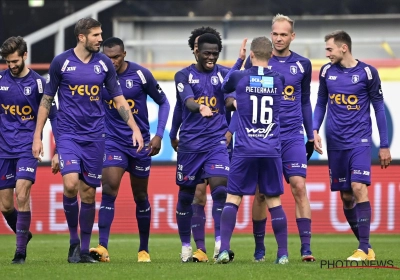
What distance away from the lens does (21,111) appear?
1145 cm

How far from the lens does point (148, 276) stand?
9.36 meters

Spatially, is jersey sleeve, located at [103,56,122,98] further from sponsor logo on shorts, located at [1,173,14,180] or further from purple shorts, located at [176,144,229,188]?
sponsor logo on shorts, located at [1,173,14,180]

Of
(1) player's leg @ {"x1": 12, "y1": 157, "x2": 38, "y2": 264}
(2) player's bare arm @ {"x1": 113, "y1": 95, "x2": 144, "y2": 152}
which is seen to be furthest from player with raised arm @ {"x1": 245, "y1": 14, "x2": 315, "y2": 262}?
(1) player's leg @ {"x1": 12, "y1": 157, "x2": 38, "y2": 264}

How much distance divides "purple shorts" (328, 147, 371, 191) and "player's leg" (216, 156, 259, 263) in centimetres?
161

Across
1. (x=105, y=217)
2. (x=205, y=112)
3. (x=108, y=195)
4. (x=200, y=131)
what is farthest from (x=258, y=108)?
(x=105, y=217)

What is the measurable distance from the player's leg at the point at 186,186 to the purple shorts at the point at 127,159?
498 millimetres

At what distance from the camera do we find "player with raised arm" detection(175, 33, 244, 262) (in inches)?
445

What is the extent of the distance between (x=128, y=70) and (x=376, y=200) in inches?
321

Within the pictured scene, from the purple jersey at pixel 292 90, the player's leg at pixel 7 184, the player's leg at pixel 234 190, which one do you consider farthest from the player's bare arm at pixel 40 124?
the purple jersey at pixel 292 90

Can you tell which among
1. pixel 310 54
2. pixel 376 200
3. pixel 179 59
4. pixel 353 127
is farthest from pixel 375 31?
pixel 353 127

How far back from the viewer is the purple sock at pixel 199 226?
1145 cm

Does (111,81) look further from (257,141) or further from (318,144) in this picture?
(318,144)

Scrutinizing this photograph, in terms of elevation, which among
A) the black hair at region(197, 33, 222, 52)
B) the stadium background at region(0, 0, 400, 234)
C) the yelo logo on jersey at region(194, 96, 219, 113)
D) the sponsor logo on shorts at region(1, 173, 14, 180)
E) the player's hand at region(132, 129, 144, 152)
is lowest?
the sponsor logo on shorts at region(1, 173, 14, 180)

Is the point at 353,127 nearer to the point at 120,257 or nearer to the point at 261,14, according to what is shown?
the point at 120,257
